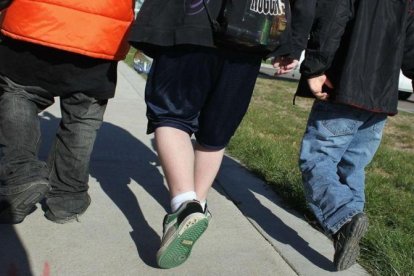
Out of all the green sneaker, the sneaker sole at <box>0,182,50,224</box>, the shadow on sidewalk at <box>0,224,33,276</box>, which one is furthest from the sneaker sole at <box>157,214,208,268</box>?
the sneaker sole at <box>0,182,50,224</box>

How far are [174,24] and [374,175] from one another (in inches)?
112

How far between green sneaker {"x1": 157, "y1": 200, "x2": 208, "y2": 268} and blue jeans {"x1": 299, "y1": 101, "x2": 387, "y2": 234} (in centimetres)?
71

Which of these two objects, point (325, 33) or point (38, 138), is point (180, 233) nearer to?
point (38, 138)

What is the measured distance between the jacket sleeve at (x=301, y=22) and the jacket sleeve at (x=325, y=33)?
13cm

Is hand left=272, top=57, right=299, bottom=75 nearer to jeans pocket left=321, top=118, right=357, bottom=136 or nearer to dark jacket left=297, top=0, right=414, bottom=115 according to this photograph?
dark jacket left=297, top=0, right=414, bottom=115

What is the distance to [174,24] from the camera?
230 centimetres

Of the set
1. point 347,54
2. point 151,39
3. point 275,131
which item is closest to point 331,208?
point 347,54

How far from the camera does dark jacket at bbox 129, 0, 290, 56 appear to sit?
2262 millimetres

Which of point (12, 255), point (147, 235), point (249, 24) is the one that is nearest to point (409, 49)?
point (249, 24)

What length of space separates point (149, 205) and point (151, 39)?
1.28m

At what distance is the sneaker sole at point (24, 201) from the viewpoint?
2574mm

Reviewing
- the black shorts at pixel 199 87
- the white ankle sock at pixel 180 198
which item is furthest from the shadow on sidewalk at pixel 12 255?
the black shorts at pixel 199 87

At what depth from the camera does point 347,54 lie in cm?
268

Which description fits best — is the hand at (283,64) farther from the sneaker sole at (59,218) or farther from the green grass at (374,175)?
the sneaker sole at (59,218)
